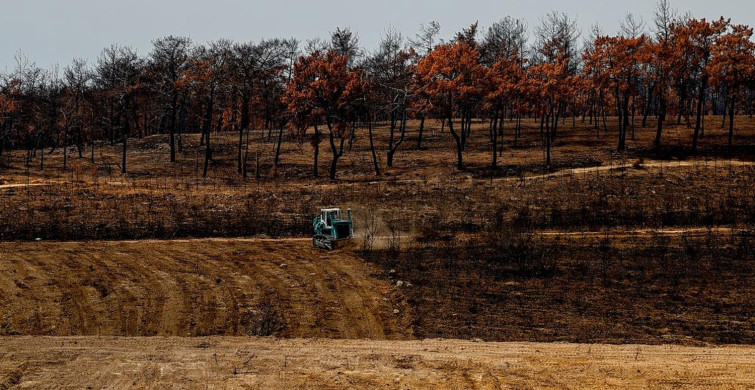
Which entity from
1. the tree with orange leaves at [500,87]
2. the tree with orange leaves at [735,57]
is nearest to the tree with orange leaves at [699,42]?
the tree with orange leaves at [735,57]

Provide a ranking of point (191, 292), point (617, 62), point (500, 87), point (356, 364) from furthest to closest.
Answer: point (617, 62)
point (500, 87)
point (191, 292)
point (356, 364)

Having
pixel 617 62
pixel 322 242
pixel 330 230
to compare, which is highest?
pixel 617 62

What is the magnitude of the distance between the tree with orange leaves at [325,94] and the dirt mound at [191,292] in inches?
906

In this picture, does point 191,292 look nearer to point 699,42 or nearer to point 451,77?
point 451,77

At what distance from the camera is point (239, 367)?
609 inches

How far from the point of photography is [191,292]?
2377 centimetres

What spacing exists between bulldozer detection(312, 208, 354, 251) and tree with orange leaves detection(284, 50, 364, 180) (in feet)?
68.5

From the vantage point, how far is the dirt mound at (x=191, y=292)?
66.7ft

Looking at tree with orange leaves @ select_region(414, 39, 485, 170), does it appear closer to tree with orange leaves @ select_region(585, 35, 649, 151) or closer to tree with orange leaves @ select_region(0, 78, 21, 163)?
tree with orange leaves @ select_region(585, 35, 649, 151)

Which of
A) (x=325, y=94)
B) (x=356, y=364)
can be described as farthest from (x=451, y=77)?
(x=356, y=364)

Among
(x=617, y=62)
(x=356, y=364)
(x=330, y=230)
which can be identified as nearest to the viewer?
(x=356, y=364)

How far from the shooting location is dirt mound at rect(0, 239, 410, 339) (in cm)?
2033

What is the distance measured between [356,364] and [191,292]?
10443mm

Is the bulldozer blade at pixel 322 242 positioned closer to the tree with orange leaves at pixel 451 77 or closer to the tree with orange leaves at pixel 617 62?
the tree with orange leaves at pixel 451 77
